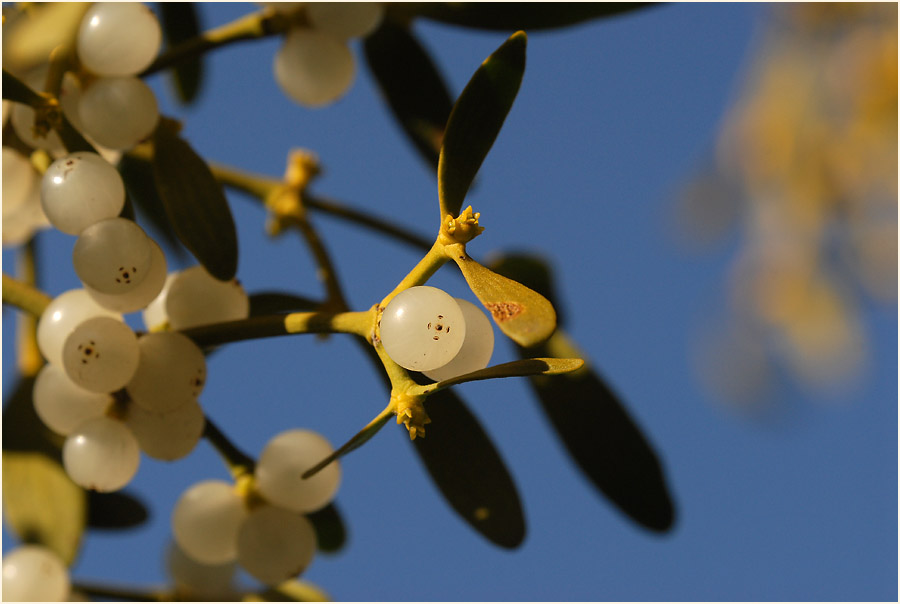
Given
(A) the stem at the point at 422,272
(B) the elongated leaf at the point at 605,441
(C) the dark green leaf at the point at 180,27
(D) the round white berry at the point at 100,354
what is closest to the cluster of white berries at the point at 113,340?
(D) the round white berry at the point at 100,354

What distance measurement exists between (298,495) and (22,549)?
7.4 inches

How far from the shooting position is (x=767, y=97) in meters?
2.34

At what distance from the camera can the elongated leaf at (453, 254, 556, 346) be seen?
318 mm

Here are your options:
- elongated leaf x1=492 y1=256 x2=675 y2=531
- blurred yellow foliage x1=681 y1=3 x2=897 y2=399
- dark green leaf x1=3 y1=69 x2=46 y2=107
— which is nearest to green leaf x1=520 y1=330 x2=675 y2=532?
elongated leaf x1=492 y1=256 x2=675 y2=531

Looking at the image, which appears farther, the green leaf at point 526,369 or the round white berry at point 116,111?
the round white berry at point 116,111

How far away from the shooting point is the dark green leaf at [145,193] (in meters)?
0.67

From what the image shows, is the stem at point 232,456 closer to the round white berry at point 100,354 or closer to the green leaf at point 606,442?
the round white berry at point 100,354

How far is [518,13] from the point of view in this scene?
64 cm

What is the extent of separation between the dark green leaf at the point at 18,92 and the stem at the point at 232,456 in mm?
203

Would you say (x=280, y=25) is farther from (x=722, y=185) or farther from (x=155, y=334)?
(x=722, y=185)

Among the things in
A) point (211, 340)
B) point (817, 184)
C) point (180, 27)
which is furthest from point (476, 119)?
point (817, 184)

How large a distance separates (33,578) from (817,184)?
2083 mm

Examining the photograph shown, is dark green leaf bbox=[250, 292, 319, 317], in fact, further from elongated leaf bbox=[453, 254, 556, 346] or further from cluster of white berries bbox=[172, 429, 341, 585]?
elongated leaf bbox=[453, 254, 556, 346]

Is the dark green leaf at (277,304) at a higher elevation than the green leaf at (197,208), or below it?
below
